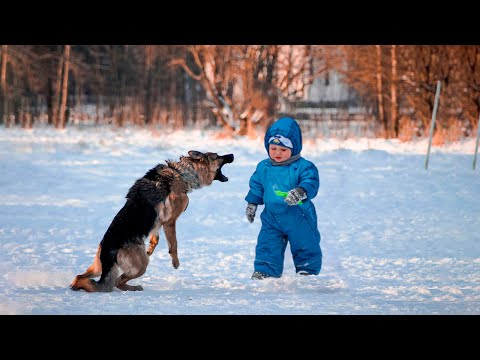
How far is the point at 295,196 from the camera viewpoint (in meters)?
5.91

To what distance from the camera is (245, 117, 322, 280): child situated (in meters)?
6.18

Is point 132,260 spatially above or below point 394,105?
below

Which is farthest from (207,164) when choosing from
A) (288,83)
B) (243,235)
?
(288,83)

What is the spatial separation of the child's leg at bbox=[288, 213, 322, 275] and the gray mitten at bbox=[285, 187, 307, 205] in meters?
0.40

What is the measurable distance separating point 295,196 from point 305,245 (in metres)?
0.70

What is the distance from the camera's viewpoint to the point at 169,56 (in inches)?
1346

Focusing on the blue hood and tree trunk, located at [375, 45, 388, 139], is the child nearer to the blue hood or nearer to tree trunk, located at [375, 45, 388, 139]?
the blue hood

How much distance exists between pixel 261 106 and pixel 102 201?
12.4 meters

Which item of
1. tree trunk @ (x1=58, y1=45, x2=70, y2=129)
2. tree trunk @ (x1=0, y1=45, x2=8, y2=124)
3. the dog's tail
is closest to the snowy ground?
the dog's tail

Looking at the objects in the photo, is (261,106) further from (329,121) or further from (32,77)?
(32,77)

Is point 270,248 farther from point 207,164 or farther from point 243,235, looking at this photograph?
point 243,235

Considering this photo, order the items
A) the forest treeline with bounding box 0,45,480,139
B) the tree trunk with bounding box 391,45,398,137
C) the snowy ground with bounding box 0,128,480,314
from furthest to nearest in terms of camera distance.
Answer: the tree trunk with bounding box 391,45,398,137 < the forest treeline with bounding box 0,45,480,139 < the snowy ground with bounding box 0,128,480,314

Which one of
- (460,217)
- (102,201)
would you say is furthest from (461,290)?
(102,201)

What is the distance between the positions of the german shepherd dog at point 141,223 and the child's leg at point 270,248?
77 centimetres
